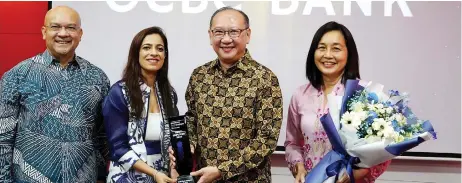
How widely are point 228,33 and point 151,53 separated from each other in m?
0.37

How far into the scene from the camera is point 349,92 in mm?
2146

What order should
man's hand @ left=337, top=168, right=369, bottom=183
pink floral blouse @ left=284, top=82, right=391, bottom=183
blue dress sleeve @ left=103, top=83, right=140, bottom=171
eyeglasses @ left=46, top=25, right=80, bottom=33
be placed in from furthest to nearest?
eyeglasses @ left=46, top=25, right=80, bottom=33 < pink floral blouse @ left=284, top=82, right=391, bottom=183 < blue dress sleeve @ left=103, top=83, right=140, bottom=171 < man's hand @ left=337, top=168, right=369, bottom=183

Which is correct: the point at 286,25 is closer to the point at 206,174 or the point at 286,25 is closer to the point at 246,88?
the point at 246,88

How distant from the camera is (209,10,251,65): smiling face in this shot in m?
2.28

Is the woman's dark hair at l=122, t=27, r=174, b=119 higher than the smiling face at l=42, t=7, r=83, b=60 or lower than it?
lower

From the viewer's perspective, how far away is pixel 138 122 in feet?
7.63

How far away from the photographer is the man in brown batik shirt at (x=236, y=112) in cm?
221

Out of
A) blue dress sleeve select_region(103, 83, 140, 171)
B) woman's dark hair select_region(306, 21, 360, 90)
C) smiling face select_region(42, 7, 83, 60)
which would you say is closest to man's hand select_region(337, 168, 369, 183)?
woman's dark hair select_region(306, 21, 360, 90)

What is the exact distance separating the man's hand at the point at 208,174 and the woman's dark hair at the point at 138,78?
1.14 ft

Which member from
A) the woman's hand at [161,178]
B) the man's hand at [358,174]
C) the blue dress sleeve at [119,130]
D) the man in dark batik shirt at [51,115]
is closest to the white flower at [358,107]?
the man's hand at [358,174]

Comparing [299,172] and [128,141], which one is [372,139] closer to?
[299,172]

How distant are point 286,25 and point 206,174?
1561 millimetres

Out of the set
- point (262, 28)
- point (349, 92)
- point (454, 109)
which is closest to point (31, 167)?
point (349, 92)

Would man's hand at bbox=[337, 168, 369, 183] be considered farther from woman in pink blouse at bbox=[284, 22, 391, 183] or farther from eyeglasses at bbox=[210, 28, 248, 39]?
eyeglasses at bbox=[210, 28, 248, 39]
